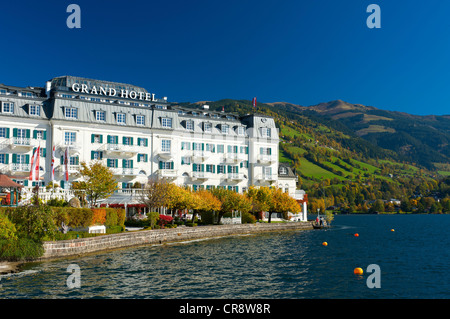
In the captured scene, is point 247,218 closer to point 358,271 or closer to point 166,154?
point 166,154

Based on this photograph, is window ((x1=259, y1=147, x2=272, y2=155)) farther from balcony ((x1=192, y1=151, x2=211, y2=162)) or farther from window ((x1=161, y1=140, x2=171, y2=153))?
window ((x1=161, y1=140, x2=171, y2=153))

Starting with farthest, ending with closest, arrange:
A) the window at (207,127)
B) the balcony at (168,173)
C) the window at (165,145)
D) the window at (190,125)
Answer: the window at (207,127) → the window at (190,125) → the window at (165,145) → the balcony at (168,173)

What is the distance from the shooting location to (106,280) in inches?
1296

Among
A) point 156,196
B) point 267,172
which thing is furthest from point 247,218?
point 156,196

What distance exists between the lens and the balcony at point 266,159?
327 ft

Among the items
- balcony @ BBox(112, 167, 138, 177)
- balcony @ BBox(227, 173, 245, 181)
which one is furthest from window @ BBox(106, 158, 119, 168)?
balcony @ BBox(227, 173, 245, 181)

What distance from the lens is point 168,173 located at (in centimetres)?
8631

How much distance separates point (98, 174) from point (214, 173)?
30.7m

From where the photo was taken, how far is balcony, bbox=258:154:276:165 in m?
99.7

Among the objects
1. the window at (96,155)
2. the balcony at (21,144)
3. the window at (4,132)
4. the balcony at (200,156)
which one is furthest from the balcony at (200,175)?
the window at (4,132)

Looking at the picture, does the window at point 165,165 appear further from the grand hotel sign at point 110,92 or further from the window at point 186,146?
the grand hotel sign at point 110,92

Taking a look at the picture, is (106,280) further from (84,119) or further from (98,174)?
(84,119)

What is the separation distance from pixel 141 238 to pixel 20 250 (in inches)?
717
